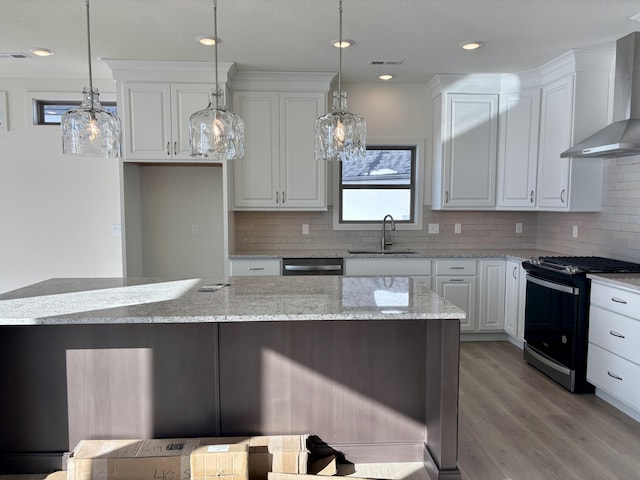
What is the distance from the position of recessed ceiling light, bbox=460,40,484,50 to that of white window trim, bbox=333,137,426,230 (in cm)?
126

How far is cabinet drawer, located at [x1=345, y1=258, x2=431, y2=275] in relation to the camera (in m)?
4.24

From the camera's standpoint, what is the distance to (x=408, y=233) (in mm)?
4875

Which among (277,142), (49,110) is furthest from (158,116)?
(49,110)

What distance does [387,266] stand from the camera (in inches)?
168

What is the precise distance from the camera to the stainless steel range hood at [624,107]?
10.6ft

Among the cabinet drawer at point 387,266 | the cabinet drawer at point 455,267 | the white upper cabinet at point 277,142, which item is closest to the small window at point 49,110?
the white upper cabinet at point 277,142

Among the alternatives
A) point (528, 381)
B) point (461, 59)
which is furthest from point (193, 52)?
point (528, 381)

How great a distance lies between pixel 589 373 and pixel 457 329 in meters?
1.80

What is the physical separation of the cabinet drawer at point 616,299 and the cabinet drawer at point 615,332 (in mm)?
37

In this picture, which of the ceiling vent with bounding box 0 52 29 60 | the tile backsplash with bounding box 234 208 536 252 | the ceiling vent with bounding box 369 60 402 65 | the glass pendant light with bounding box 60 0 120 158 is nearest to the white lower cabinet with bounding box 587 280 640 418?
the tile backsplash with bounding box 234 208 536 252

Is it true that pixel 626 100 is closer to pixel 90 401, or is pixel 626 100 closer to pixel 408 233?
pixel 408 233

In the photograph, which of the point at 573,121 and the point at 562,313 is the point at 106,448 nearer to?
the point at 562,313

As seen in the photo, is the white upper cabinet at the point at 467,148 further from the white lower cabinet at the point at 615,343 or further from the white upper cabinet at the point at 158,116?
the white upper cabinet at the point at 158,116

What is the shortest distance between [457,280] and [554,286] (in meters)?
1.03
